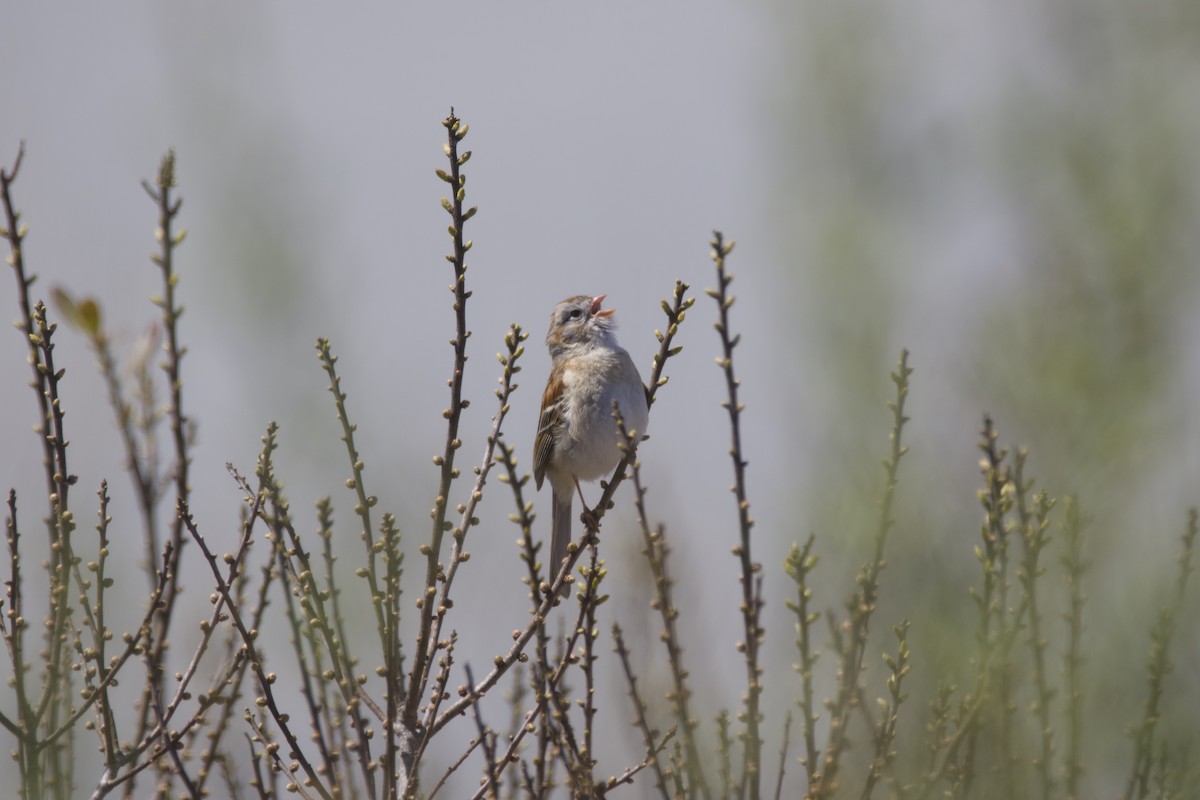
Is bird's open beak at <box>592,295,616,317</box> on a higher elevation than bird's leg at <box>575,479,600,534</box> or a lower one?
higher

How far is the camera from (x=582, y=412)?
5906mm

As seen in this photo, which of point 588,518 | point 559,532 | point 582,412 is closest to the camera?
point 588,518

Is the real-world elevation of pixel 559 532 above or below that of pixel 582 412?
below

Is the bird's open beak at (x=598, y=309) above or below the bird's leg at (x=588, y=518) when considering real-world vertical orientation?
above

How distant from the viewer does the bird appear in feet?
19.1

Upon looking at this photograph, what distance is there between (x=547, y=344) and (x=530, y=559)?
352cm

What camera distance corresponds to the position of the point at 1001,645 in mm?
2736

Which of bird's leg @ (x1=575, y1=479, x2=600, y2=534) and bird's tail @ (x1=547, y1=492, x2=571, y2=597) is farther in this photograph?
bird's tail @ (x1=547, y1=492, x2=571, y2=597)

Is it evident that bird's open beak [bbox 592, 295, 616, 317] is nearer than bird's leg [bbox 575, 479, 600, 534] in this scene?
No

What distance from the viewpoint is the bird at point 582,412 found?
5.83 meters

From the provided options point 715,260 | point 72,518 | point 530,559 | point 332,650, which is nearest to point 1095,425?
point 715,260

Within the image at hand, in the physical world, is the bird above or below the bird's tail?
above

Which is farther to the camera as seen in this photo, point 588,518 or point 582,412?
point 582,412

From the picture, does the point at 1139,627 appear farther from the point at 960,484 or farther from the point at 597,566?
the point at 597,566
